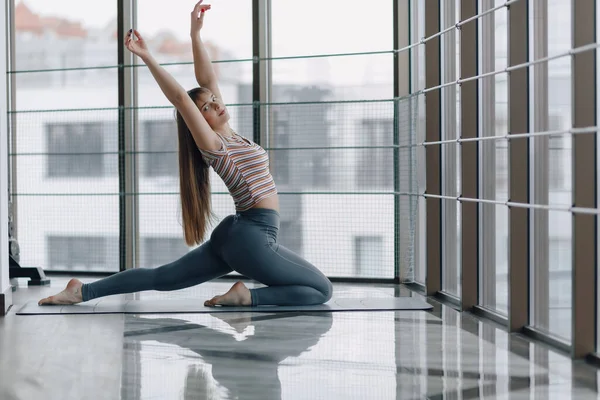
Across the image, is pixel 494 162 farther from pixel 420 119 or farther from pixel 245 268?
pixel 245 268

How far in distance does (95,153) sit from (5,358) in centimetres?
288

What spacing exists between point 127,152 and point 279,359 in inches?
118

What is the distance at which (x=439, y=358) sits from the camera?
301cm

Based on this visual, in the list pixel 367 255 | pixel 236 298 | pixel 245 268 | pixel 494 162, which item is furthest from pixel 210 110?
pixel 367 255

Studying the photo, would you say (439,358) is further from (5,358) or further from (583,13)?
(5,358)

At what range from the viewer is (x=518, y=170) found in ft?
11.6

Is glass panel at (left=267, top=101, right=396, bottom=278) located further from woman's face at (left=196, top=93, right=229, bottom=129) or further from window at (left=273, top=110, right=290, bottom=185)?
woman's face at (left=196, top=93, right=229, bottom=129)

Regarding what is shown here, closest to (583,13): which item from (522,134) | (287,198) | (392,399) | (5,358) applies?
(522,134)

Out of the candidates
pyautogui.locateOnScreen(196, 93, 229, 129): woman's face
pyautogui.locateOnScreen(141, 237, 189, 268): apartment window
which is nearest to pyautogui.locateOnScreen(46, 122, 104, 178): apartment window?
pyautogui.locateOnScreen(141, 237, 189, 268): apartment window

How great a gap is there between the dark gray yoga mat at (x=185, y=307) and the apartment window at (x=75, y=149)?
1537 millimetres

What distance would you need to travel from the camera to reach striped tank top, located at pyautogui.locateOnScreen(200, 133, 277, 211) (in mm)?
4141

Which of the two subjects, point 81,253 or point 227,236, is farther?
point 81,253

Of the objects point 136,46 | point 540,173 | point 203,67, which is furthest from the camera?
point 203,67

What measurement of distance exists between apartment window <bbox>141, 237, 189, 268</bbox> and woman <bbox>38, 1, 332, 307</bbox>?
4.50 feet
